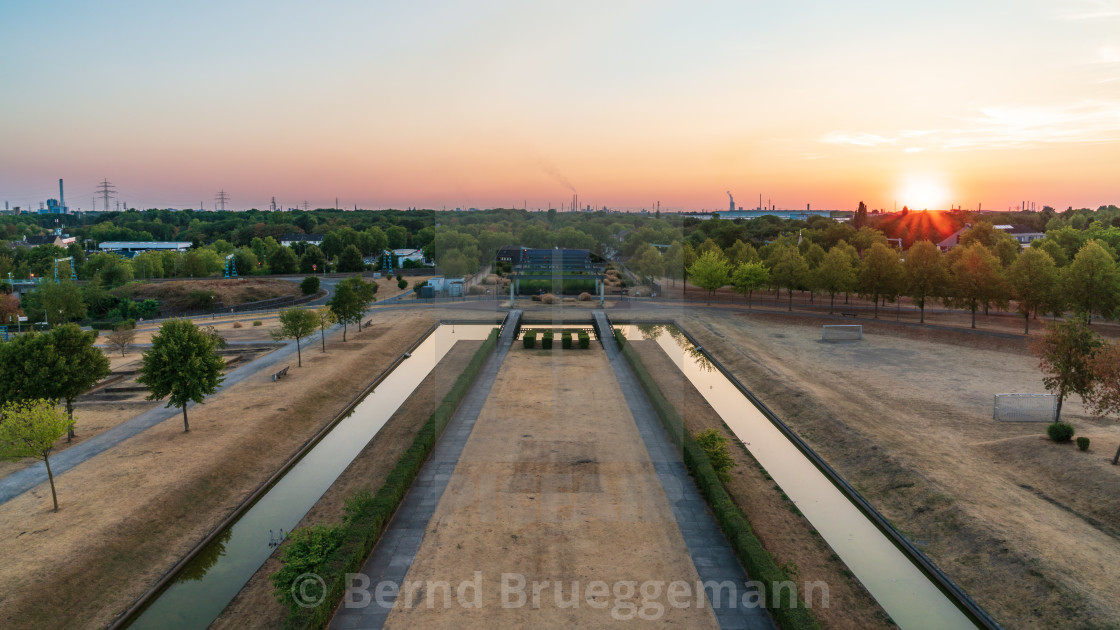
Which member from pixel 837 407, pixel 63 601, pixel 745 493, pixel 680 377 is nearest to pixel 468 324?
pixel 680 377

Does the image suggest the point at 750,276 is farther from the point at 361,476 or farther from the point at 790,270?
the point at 361,476

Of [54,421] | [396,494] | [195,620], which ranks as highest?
[54,421]

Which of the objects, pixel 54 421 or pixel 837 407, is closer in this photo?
pixel 54 421

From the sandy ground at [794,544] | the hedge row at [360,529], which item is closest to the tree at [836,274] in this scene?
the sandy ground at [794,544]

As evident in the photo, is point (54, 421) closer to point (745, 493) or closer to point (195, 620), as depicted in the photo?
point (195, 620)

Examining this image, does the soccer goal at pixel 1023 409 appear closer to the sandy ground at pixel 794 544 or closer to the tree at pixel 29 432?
the sandy ground at pixel 794 544

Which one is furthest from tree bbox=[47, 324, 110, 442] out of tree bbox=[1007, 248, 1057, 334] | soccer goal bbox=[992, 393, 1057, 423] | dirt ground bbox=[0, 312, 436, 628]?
tree bbox=[1007, 248, 1057, 334]

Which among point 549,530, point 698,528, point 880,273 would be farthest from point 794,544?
point 880,273
